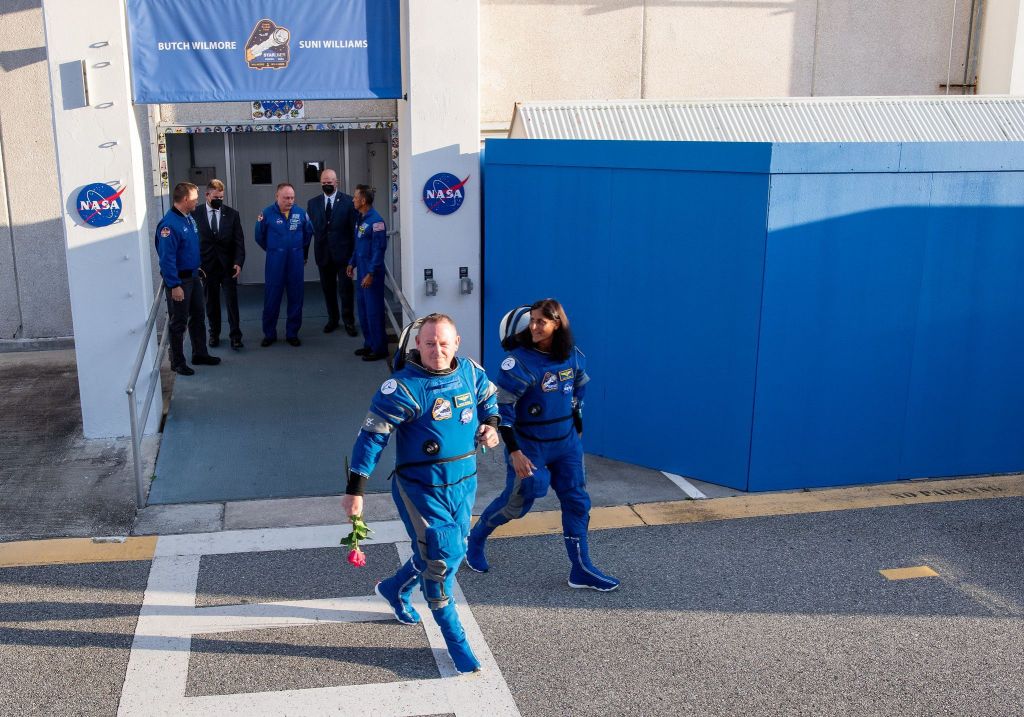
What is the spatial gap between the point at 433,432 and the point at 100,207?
16.1ft

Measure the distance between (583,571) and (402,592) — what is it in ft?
3.96

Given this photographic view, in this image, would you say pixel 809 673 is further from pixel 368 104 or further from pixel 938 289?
pixel 368 104

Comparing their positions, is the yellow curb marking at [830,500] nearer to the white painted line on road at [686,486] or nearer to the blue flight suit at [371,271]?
the white painted line on road at [686,486]

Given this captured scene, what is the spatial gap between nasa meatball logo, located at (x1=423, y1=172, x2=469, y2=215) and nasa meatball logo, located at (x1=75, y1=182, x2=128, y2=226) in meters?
2.69

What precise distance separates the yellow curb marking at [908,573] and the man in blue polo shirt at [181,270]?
6713mm

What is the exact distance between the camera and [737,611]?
6.18 m

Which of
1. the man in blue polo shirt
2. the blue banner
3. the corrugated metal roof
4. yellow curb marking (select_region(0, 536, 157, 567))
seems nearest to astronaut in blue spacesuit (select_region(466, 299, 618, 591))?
yellow curb marking (select_region(0, 536, 157, 567))

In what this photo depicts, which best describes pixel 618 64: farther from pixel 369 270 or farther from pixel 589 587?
pixel 589 587

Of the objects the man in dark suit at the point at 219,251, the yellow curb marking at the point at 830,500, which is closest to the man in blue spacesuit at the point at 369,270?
the man in dark suit at the point at 219,251

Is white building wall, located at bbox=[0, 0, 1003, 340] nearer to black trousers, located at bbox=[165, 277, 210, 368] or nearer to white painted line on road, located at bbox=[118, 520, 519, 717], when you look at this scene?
black trousers, located at bbox=[165, 277, 210, 368]

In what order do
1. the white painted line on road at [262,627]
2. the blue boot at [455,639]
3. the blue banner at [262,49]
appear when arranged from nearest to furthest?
1. the white painted line on road at [262,627]
2. the blue boot at [455,639]
3. the blue banner at [262,49]

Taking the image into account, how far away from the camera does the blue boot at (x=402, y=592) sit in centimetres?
588

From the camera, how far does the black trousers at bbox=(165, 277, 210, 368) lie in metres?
9.84

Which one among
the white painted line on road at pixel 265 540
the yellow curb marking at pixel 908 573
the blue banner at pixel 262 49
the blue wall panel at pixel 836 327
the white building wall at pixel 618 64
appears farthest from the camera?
the white building wall at pixel 618 64
